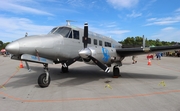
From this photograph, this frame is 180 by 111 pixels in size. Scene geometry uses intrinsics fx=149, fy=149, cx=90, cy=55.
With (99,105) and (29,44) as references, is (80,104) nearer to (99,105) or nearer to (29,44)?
(99,105)

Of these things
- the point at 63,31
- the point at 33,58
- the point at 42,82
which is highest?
the point at 63,31

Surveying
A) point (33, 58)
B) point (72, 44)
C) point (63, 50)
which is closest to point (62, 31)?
point (72, 44)

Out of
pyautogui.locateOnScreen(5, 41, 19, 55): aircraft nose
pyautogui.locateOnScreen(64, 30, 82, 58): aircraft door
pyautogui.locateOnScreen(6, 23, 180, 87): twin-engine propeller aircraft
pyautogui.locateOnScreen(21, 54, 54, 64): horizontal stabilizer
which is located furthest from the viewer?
pyautogui.locateOnScreen(64, 30, 82, 58): aircraft door

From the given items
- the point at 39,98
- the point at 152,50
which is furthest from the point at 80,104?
the point at 152,50

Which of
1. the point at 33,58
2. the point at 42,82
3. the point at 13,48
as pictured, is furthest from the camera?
the point at 42,82

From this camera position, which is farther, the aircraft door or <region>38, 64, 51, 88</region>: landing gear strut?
the aircraft door

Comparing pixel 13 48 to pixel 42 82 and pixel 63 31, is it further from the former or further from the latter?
pixel 63 31

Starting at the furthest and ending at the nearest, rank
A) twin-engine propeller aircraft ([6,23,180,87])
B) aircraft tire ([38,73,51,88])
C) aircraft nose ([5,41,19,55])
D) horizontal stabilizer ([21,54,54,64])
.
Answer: aircraft tire ([38,73,51,88]), twin-engine propeller aircraft ([6,23,180,87]), horizontal stabilizer ([21,54,54,64]), aircraft nose ([5,41,19,55])

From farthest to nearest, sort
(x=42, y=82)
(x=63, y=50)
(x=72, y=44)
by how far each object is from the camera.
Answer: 1. (x=72, y=44)
2. (x=63, y=50)
3. (x=42, y=82)

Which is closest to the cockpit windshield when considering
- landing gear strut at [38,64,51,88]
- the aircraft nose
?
landing gear strut at [38,64,51,88]

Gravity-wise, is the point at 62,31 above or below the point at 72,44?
above

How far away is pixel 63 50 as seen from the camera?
831 cm

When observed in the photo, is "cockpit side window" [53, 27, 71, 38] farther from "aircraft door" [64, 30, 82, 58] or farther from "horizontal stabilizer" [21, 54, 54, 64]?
"horizontal stabilizer" [21, 54, 54, 64]

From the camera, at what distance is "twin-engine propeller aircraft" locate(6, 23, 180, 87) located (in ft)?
22.2
